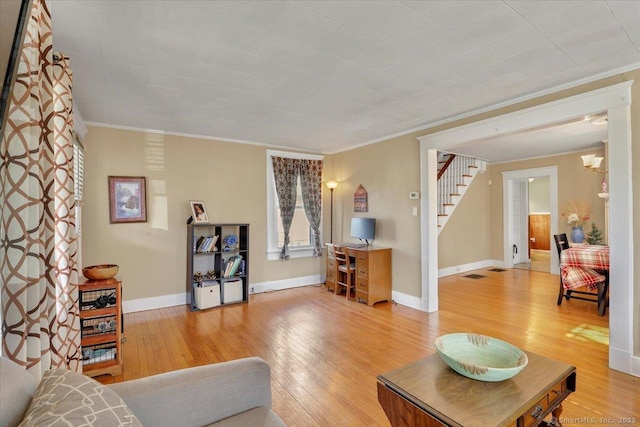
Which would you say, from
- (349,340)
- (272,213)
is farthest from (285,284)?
(349,340)

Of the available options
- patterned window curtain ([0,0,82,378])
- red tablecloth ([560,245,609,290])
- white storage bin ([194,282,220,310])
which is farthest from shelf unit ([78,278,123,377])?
red tablecloth ([560,245,609,290])

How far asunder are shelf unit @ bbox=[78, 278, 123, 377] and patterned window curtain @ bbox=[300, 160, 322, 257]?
3331 millimetres

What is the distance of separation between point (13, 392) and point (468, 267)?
7.21m

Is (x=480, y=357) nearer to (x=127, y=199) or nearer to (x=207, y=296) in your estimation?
(x=207, y=296)

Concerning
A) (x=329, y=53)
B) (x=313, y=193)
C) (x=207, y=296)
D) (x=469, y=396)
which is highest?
(x=329, y=53)

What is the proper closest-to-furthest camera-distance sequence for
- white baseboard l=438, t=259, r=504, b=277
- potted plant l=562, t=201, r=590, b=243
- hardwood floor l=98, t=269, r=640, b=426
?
hardwood floor l=98, t=269, r=640, b=426
potted plant l=562, t=201, r=590, b=243
white baseboard l=438, t=259, r=504, b=277

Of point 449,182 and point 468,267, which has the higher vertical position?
point 449,182

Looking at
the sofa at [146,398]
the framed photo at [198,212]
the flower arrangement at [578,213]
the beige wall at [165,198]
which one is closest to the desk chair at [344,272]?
the beige wall at [165,198]

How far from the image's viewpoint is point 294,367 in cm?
265

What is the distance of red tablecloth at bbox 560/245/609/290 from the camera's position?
380 cm

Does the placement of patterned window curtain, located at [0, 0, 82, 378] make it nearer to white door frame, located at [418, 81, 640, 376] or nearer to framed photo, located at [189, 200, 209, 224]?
framed photo, located at [189, 200, 209, 224]

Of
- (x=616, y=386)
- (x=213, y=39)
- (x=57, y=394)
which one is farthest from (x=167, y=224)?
(x=616, y=386)

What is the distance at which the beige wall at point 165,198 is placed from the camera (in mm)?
3883

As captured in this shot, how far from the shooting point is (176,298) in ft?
14.3
